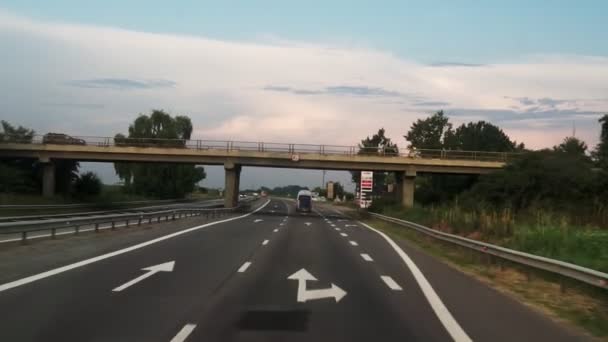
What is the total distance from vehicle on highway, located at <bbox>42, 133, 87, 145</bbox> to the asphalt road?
157ft

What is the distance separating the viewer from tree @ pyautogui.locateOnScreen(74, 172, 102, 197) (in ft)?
234

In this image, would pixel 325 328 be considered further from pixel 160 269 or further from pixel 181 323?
pixel 160 269

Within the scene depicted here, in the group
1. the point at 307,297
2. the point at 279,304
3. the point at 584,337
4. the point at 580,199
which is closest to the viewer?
the point at 584,337

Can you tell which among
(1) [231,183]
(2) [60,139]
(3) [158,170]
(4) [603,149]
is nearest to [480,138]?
(4) [603,149]

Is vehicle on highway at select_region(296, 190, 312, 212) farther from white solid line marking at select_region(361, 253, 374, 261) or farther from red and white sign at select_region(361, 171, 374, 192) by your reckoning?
white solid line marking at select_region(361, 253, 374, 261)

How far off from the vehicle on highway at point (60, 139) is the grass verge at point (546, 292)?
4941 cm

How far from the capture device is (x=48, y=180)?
6175 cm

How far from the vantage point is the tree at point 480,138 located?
405 ft

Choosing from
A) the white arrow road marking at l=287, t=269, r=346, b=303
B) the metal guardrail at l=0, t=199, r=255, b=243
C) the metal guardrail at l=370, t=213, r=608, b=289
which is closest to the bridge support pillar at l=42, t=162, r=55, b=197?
the metal guardrail at l=0, t=199, r=255, b=243

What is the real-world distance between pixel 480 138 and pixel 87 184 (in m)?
80.9

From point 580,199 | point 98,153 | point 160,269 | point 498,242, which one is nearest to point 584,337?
point 160,269

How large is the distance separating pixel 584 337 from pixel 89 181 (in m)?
69.0

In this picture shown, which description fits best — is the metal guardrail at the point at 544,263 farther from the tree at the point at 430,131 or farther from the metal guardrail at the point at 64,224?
the tree at the point at 430,131

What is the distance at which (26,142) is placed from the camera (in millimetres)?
61094
